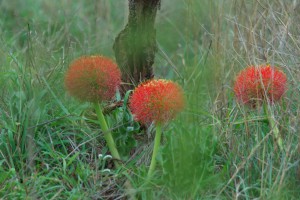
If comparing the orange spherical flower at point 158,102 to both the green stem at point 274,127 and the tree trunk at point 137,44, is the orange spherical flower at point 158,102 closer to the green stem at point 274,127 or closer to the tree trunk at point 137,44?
the green stem at point 274,127

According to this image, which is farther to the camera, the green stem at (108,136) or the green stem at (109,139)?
the green stem at (108,136)

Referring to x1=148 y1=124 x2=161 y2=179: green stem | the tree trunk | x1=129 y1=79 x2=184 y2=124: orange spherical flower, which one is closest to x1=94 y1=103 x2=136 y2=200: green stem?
x1=148 y1=124 x2=161 y2=179: green stem

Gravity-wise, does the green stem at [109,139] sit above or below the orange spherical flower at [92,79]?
below

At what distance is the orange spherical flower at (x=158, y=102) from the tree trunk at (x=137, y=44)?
1.98 feet

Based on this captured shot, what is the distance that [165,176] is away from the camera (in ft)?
9.18

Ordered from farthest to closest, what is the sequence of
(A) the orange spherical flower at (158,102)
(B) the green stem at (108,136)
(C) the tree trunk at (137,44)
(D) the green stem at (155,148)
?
(C) the tree trunk at (137,44) → (B) the green stem at (108,136) → (D) the green stem at (155,148) → (A) the orange spherical flower at (158,102)

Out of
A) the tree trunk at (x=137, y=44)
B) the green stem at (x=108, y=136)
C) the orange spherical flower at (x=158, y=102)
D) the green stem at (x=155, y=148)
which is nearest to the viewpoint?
the orange spherical flower at (x=158, y=102)

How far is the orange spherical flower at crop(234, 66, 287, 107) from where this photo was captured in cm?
289

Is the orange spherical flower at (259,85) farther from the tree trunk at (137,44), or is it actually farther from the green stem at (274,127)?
the tree trunk at (137,44)

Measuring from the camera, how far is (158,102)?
106 inches

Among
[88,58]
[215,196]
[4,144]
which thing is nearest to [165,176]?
[215,196]

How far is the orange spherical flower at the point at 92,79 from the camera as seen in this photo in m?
2.84

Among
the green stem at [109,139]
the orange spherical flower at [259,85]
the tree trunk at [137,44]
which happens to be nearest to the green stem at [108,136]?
the green stem at [109,139]

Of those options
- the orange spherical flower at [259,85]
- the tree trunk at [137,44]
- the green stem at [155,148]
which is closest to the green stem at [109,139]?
the green stem at [155,148]
